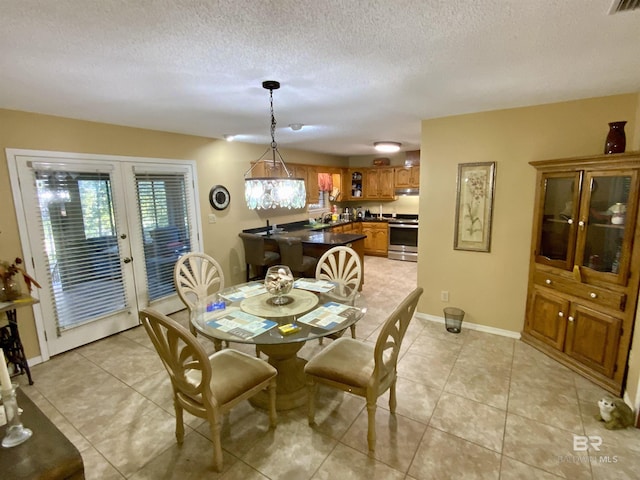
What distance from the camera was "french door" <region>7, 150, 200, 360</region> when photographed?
293 centimetres

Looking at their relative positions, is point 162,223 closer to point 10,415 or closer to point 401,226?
point 10,415

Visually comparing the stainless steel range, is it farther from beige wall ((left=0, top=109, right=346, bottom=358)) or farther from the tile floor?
the tile floor

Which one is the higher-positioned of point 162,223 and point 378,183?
point 378,183

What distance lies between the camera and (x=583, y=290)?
2.54 meters

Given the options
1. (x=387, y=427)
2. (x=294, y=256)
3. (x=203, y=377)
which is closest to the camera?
(x=203, y=377)

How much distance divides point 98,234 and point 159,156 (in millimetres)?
1124

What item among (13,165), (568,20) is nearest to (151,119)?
(13,165)

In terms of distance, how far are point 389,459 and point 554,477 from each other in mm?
880

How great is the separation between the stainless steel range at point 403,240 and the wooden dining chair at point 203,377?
5.10 m

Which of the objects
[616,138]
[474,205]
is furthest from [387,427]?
[616,138]

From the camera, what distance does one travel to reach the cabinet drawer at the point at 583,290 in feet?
7.63
